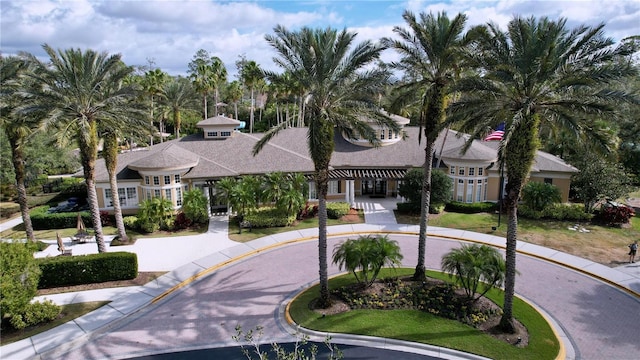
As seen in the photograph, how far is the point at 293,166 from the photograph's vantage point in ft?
118

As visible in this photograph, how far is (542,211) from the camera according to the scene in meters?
31.8

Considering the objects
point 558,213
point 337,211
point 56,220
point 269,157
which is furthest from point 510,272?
point 56,220

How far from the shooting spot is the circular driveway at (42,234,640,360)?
643 inches

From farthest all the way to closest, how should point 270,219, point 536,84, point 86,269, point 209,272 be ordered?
1. point 270,219
2. point 209,272
3. point 86,269
4. point 536,84

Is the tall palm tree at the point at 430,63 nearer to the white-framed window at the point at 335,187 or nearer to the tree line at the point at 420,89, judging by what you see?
the tree line at the point at 420,89

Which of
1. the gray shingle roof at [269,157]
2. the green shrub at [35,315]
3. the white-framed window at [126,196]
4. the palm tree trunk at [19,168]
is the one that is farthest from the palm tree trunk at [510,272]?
the white-framed window at [126,196]

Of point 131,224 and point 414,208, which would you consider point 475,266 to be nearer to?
point 414,208

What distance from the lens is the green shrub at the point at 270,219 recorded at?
31.2 m

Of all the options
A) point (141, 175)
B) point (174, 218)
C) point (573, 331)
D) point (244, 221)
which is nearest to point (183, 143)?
point (141, 175)

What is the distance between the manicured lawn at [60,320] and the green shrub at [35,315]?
0.25 meters

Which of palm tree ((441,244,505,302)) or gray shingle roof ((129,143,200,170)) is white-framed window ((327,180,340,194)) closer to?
gray shingle roof ((129,143,200,170))

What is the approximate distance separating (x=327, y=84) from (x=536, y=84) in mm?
8458

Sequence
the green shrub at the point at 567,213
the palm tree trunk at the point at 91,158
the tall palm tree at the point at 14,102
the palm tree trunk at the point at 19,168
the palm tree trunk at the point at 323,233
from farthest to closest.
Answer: the green shrub at the point at 567,213 < the palm tree trunk at the point at 19,168 < the tall palm tree at the point at 14,102 < the palm tree trunk at the point at 91,158 < the palm tree trunk at the point at 323,233

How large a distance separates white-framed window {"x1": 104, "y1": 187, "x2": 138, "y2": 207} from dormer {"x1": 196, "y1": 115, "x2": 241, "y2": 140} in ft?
34.1
